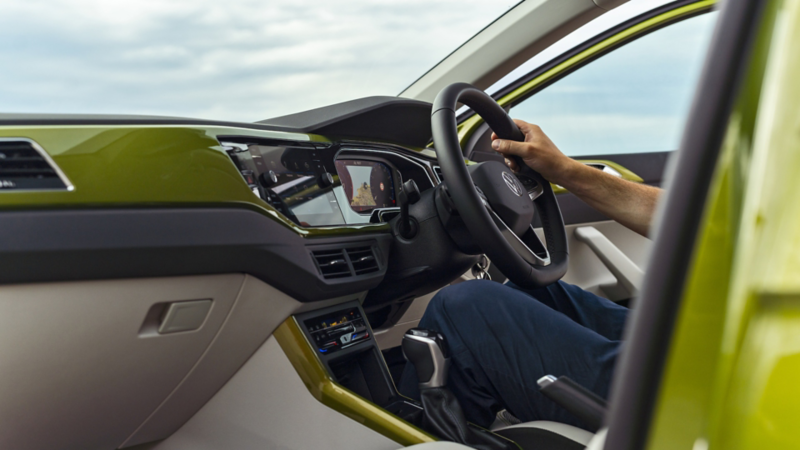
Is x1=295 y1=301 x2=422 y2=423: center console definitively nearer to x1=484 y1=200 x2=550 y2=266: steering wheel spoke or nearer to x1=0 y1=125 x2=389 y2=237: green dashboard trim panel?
x1=0 y1=125 x2=389 y2=237: green dashboard trim panel

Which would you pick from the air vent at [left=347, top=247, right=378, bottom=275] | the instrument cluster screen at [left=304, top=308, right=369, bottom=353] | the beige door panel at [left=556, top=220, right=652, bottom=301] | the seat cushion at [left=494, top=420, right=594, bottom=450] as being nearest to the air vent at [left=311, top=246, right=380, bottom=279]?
the air vent at [left=347, top=247, right=378, bottom=275]

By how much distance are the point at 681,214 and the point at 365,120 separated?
1.12 m

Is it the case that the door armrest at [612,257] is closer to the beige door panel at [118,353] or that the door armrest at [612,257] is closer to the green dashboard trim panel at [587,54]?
the green dashboard trim panel at [587,54]

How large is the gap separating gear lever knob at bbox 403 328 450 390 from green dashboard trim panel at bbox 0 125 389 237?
339mm

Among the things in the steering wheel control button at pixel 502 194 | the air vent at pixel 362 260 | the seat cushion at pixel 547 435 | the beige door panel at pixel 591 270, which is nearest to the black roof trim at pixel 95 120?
the air vent at pixel 362 260

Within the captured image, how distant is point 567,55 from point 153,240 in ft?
5.15

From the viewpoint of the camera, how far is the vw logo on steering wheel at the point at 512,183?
133 cm

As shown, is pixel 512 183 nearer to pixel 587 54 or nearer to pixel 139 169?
pixel 139 169

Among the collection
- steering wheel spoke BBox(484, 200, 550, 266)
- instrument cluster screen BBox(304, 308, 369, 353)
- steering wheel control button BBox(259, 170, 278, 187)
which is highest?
steering wheel control button BBox(259, 170, 278, 187)

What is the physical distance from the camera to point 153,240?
3.11 feet

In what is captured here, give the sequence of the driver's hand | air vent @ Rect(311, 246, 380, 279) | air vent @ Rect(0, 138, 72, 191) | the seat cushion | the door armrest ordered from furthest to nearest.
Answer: the door armrest
the driver's hand
air vent @ Rect(311, 246, 380, 279)
the seat cushion
air vent @ Rect(0, 138, 72, 191)

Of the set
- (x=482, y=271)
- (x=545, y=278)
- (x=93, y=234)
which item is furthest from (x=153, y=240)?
(x=482, y=271)

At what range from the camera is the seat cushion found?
98 cm

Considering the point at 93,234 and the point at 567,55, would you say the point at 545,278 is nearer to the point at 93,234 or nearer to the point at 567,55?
the point at 93,234
